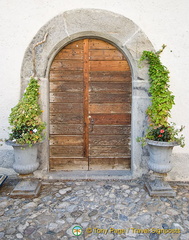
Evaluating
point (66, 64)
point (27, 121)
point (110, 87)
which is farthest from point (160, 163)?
point (66, 64)

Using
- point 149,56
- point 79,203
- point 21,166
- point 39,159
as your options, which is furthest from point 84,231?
point 149,56

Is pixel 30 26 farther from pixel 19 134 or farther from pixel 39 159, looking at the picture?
pixel 39 159

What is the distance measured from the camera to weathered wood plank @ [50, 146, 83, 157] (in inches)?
141

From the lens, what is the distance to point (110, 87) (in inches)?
137

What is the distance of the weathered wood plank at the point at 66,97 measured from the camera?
3.47 m

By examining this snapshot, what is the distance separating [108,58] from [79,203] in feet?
7.10

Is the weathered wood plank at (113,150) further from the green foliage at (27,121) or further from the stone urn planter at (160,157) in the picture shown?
the green foliage at (27,121)

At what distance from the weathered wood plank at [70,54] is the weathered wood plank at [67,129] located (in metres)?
1.06

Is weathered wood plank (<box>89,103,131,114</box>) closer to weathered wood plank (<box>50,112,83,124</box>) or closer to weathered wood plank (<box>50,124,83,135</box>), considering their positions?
weathered wood plank (<box>50,112,83,124</box>)

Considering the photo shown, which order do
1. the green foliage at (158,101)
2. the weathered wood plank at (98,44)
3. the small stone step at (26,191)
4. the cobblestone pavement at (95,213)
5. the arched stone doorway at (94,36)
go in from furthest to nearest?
the weathered wood plank at (98,44) → the arched stone doorway at (94,36) → the green foliage at (158,101) → the small stone step at (26,191) → the cobblestone pavement at (95,213)

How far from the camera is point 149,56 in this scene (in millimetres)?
3168

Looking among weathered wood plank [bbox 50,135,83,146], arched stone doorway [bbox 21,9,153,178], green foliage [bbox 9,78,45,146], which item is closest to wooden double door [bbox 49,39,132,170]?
weathered wood plank [bbox 50,135,83,146]

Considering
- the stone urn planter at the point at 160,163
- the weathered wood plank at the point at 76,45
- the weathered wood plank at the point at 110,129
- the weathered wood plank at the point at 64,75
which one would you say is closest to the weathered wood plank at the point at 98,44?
the weathered wood plank at the point at 76,45

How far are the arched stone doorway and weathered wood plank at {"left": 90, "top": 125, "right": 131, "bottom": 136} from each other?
22 centimetres
